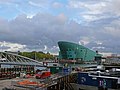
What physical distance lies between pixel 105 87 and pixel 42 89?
437 inches

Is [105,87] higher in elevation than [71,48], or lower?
lower

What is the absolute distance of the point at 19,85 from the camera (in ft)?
160

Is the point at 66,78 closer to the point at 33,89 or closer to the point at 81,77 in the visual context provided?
the point at 81,77

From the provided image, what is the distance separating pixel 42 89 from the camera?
45406 millimetres

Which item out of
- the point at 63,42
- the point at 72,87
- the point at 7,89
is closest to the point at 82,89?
the point at 72,87

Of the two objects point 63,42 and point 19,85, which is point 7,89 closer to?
point 19,85

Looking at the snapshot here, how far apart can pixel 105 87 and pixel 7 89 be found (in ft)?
54.6

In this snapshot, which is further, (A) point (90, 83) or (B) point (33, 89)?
(A) point (90, 83)

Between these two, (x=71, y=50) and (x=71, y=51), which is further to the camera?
(x=71, y=51)

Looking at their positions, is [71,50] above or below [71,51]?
above

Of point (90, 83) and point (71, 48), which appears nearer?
point (90, 83)

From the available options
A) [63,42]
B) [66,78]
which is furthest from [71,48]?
[66,78]

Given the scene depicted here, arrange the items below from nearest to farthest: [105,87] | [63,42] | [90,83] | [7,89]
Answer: [7,89], [105,87], [90,83], [63,42]

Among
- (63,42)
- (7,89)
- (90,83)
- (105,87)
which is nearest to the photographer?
(7,89)
